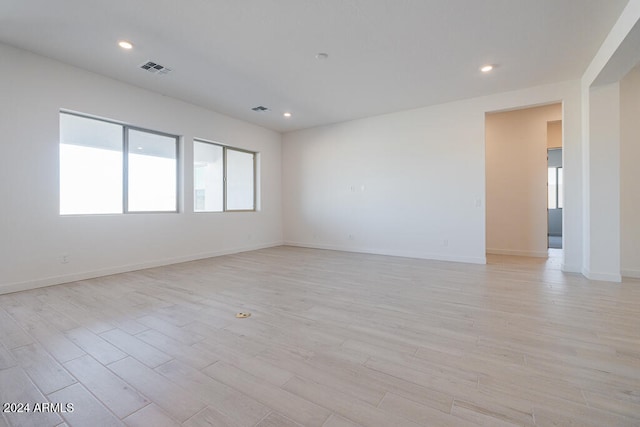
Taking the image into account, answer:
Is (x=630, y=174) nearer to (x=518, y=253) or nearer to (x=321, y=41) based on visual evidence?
(x=518, y=253)

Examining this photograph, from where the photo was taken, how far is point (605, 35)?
2.97 metres

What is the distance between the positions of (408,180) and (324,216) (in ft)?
7.16

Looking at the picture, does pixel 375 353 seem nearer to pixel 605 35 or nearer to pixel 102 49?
pixel 605 35

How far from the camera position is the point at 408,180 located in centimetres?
551

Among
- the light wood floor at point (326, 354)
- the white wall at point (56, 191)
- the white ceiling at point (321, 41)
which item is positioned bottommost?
the light wood floor at point (326, 354)

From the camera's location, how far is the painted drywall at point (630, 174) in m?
3.82

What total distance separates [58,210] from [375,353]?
4.35 m

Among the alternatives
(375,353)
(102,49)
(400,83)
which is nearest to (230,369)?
(375,353)

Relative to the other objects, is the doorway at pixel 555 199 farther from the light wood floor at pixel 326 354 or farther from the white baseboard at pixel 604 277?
the light wood floor at pixel 326 354

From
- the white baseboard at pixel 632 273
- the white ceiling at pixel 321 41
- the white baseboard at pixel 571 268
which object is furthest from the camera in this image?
the white baseboard at pixel 571 268

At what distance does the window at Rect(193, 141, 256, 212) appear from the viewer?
554 cm

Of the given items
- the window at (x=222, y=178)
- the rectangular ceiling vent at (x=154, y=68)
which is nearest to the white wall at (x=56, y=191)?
the window at (x=222, y=178)

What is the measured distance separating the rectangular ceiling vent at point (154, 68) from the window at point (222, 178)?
5.68 feet

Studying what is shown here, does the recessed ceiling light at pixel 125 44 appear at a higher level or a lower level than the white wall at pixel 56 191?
higher
